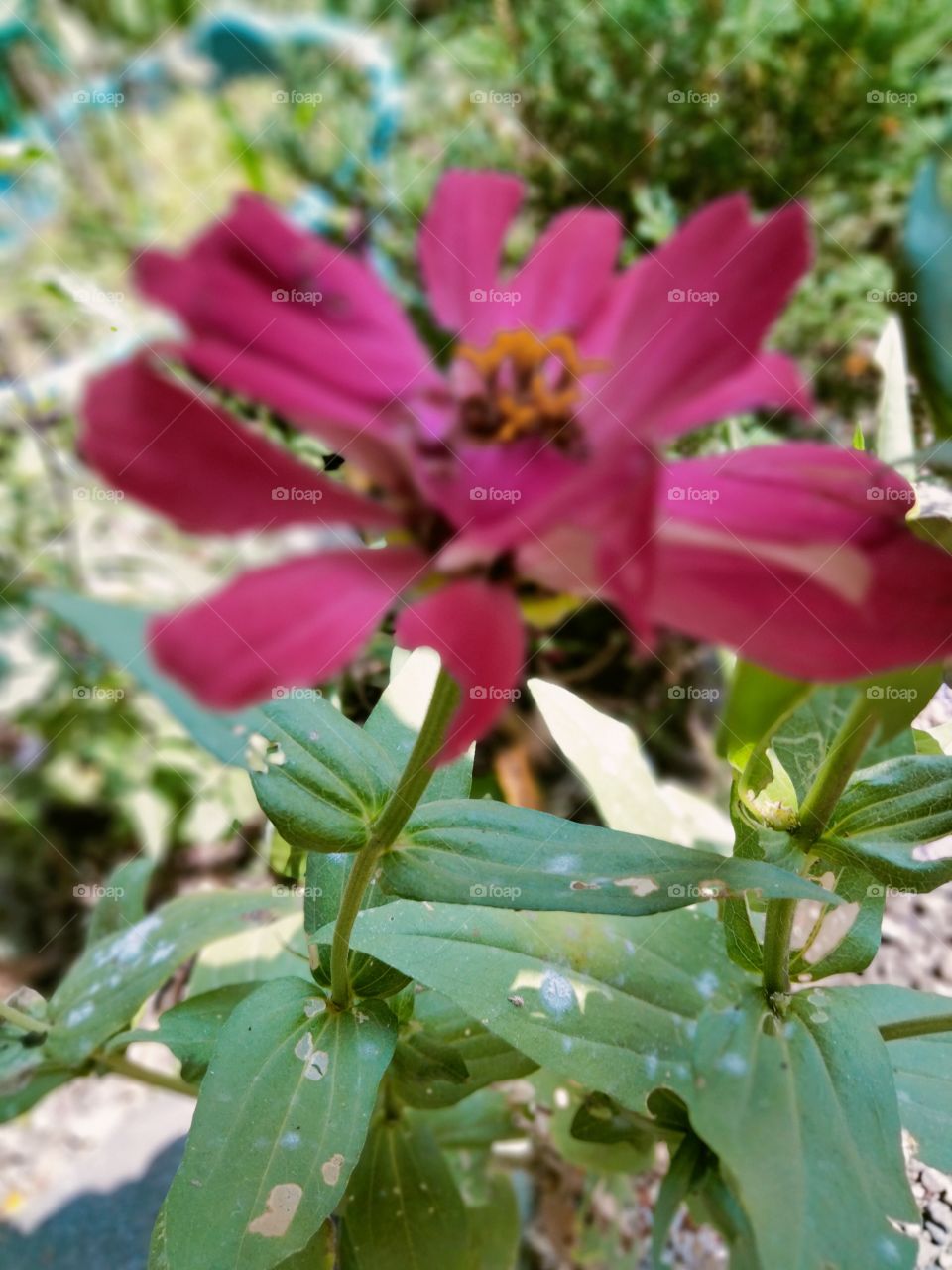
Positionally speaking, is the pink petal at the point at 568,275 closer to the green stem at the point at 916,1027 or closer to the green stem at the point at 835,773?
the green stem at the point at 835,773

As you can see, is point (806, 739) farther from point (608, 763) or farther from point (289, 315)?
point (289, 315)

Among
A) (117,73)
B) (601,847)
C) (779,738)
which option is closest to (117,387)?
(601,847)

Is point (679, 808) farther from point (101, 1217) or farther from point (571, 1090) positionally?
point (101, 1217)

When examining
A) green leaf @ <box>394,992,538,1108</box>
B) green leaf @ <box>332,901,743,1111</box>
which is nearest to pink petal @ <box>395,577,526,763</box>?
green leaf @ <box>332,901,743,1111</box>

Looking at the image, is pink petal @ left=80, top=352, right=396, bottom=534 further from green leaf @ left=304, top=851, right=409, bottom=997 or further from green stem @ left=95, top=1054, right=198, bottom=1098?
green stem @ left=95, top=1054, right=198, bottom=1098

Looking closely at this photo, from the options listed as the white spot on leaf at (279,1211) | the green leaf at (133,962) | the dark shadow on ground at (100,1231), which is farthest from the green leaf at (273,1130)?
the dark shadow on ground at (100,1231)

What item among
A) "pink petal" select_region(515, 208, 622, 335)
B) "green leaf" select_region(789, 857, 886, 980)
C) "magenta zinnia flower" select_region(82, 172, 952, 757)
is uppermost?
"pink petal" select_region(515, 208, 622, 335)
